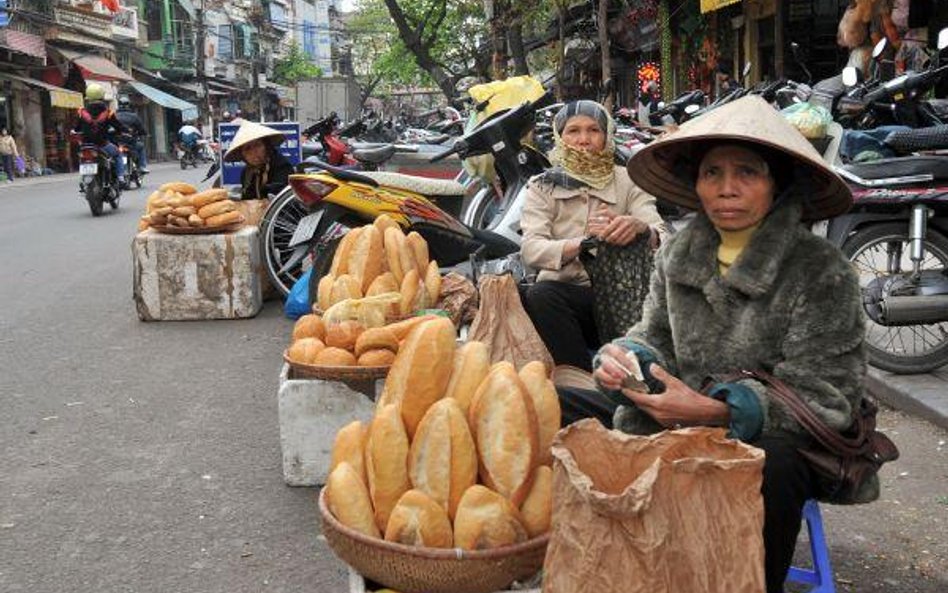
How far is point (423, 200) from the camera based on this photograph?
583cm

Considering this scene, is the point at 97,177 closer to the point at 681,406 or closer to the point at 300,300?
the point at 300,300

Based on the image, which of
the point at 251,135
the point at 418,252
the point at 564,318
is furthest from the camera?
the point at 251,135

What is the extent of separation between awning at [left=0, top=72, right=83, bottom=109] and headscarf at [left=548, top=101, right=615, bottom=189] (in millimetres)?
30381

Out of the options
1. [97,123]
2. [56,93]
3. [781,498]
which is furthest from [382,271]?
[56,93]

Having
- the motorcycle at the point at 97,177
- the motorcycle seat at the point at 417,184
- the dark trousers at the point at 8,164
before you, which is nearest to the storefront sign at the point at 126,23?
the dark trousers at the point at 8,164

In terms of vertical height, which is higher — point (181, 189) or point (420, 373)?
point (181, 189)

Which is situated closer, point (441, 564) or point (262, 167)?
point (441, 564)

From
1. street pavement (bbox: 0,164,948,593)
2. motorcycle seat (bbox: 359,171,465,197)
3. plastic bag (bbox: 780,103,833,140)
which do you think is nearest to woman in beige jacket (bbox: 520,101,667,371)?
street pavement (bbox: 0,164,948,593)

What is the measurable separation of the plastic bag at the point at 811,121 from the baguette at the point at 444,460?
356 centimetres

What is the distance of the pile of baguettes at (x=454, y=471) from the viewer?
7.00 feet

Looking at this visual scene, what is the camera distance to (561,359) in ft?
12.1

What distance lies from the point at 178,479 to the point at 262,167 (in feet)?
13.3

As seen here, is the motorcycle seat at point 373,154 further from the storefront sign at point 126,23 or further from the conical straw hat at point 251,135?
the storefront sign at point 126,23

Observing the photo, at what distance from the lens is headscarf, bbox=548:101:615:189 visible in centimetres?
385
